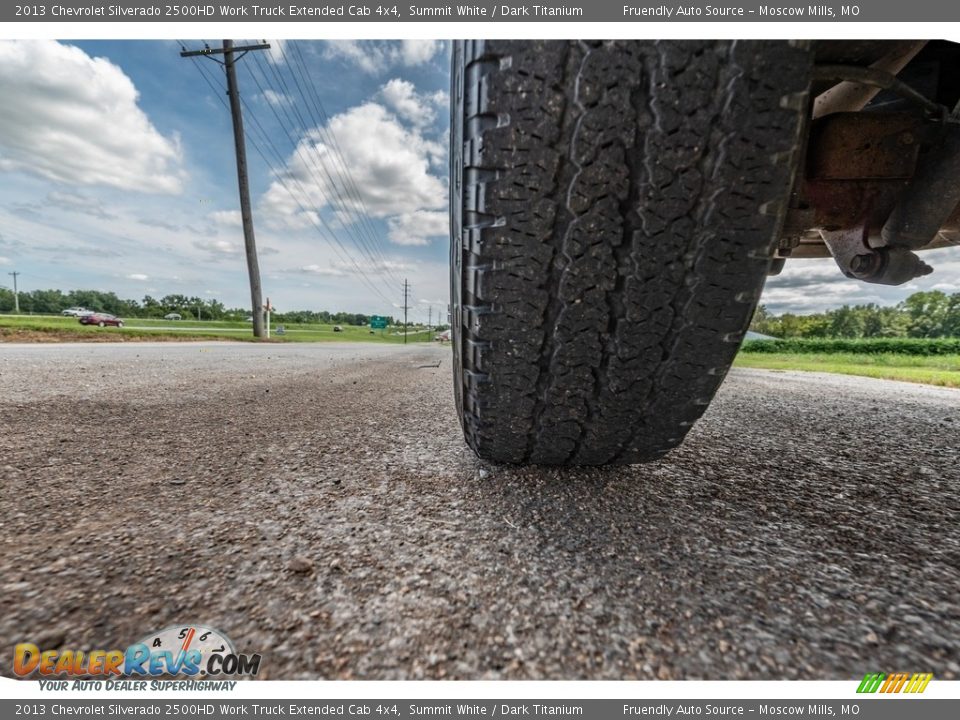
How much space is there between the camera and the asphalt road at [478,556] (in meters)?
0.43

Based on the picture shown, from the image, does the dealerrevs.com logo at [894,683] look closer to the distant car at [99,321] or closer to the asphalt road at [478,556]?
the asphalt road at [478,556]

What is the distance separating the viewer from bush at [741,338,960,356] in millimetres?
13711

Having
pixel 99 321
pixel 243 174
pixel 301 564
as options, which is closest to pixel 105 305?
pixel 99 321

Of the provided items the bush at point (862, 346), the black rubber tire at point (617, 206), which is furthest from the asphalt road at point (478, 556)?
the bush at point (862, 346)

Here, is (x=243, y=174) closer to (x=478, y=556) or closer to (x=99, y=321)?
(x=478, y=556)

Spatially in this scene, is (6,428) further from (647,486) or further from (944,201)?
(944,201)

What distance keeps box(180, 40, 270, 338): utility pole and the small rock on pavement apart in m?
14.6

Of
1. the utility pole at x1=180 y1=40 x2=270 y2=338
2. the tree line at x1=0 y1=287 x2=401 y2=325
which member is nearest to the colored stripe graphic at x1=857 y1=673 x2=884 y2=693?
the utility pole at x1=180 y1=40 x2=270 y2=338

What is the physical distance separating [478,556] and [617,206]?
1.82 ft

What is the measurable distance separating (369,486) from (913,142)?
126 centimetres

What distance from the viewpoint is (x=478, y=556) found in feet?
1.94

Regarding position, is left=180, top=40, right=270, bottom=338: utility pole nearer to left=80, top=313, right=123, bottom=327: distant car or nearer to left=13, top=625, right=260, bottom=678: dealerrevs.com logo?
left=13, top=625, right=260, bottom=678: dealerrevs.com logo

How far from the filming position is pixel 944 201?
0.75 m

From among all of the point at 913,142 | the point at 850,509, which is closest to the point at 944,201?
the point at 913,142
